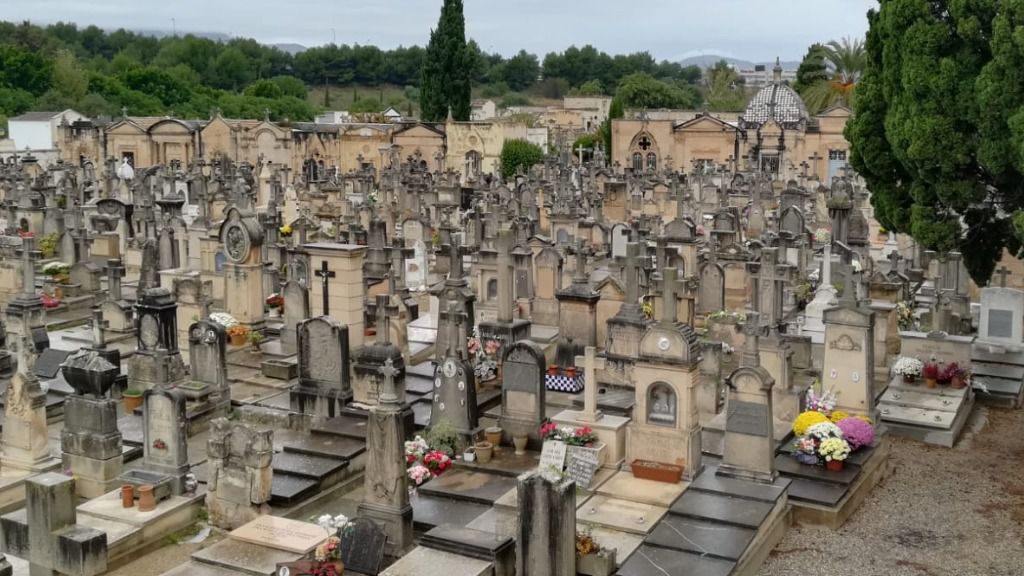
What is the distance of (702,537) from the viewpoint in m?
9.98

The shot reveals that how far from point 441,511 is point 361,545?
4.96 feet

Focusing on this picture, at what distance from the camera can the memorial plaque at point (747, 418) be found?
11219 millimetres

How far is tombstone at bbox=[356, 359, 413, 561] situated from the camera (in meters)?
9.91

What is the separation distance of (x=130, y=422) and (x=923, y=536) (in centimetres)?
955

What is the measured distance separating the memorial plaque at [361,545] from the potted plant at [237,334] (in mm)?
9087

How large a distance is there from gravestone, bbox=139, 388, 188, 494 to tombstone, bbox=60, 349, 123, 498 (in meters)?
0.35

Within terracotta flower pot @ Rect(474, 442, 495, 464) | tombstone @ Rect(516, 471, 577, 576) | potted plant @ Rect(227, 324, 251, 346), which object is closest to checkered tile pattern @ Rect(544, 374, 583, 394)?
terracotta flower pot @ Rect(474, 442, 495, 464)

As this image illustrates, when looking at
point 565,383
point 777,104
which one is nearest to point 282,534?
point 565,383

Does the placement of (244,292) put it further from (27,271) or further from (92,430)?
(92,430)

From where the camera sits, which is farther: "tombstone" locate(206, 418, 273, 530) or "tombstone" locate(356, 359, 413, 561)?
"tombstone" locate(206, 418, 273, 530)

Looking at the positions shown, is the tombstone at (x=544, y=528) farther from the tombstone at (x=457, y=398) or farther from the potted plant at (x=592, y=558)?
the tombstone at (x=457, y=398)

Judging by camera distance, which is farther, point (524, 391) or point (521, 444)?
point (524, 391)

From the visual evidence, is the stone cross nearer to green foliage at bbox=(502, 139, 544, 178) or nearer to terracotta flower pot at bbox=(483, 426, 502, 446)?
terracotta flower pot at bbox=(483, 426, 502, 446)

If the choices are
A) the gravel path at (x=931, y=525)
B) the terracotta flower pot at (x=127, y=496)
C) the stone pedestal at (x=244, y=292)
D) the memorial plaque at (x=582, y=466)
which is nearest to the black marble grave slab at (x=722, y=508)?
the gravel path at (x=931, y=525)
